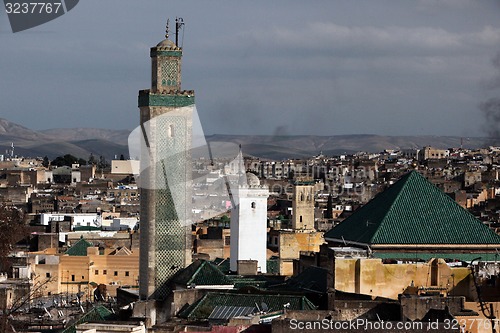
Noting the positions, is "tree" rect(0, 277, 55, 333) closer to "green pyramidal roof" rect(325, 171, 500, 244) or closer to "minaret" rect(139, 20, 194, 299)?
Answer: "minaret" rect(139, 20, 194, 299)

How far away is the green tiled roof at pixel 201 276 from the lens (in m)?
29.8

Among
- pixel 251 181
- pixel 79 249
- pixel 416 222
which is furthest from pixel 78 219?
pixel 416 222

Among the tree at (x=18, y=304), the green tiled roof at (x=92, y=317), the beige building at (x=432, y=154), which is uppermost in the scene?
the beige building at (x=432, y=154)

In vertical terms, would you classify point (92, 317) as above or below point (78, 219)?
below

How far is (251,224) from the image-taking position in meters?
40.7

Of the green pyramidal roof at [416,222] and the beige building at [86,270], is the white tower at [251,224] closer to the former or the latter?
the beige building at [86,270]

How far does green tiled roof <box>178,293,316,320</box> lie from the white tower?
488 inches

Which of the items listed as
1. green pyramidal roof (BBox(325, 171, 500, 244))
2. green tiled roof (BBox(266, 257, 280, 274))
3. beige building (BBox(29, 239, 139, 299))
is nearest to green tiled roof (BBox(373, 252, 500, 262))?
green pyramidal roof (BBox(325, 171, 500, 244))

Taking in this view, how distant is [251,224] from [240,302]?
1352 cm

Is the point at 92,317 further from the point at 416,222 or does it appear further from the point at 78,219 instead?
the point at 78,219

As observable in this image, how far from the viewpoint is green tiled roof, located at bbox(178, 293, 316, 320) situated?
2666cm

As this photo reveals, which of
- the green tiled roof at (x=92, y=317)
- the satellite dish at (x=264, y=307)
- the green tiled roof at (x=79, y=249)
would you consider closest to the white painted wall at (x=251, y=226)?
the green tiled roof at (x=79, y=249)

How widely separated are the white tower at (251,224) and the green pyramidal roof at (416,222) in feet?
32.1

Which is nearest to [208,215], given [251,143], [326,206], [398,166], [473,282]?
[326,206]
